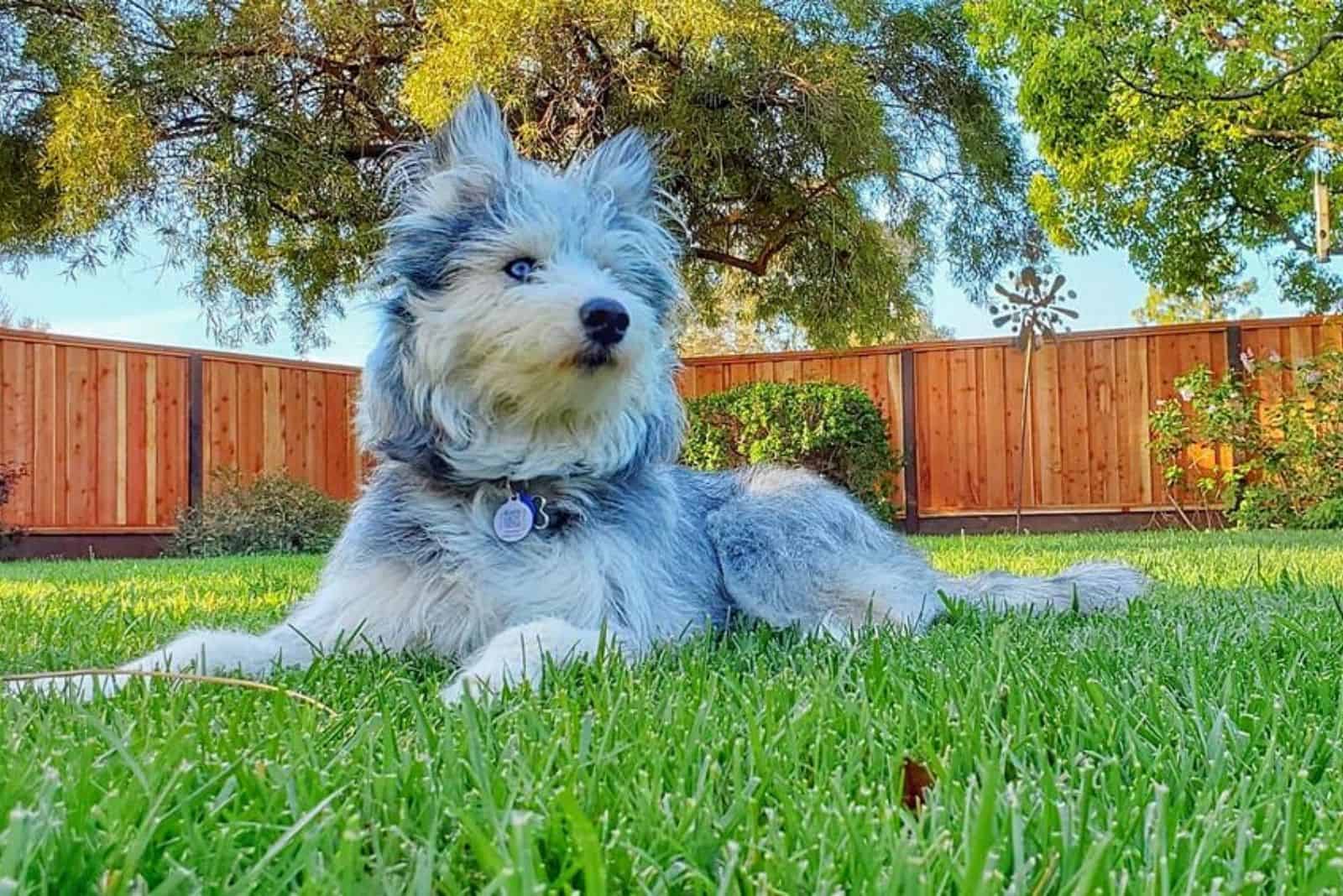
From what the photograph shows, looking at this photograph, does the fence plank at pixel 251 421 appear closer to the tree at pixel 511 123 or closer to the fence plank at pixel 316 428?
the fence plank at pixel 316 428

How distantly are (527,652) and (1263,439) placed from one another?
43.0ft

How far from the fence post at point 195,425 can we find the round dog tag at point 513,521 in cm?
1258

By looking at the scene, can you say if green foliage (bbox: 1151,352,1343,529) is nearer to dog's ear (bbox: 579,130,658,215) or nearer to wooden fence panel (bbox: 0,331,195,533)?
dog's ear (bbox: 579,130,658,215)

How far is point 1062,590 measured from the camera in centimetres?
399

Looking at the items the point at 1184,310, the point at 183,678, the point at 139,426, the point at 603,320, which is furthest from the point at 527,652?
the point at 1184,310

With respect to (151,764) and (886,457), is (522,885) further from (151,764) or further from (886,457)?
(886,457)

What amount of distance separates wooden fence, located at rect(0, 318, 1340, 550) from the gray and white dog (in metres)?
11.0

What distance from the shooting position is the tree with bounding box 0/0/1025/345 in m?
10.7

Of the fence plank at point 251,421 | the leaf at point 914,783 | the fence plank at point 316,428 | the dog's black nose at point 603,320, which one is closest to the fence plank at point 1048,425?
the fence plank at point 316,428

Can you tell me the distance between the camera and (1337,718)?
1.90 meters

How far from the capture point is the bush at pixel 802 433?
14438 mm

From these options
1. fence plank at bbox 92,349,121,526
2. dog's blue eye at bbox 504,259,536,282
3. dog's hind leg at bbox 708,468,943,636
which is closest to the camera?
dog's blue eye at bbox 504,259,536,282

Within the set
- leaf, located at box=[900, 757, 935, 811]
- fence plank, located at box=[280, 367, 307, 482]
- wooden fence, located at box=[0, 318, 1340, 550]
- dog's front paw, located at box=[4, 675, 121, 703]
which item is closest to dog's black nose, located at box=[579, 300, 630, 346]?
dog's front paw, located at box=[4, 675, 121, 703]

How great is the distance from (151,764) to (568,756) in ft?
1.78
